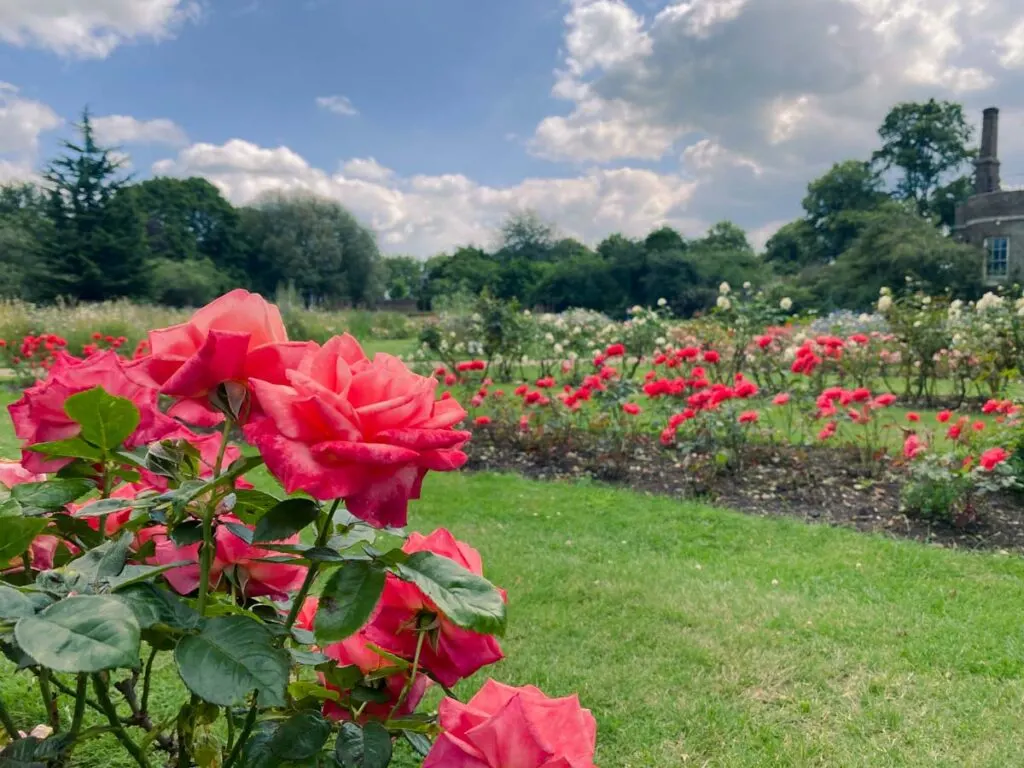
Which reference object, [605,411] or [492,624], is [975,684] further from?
[605,411]

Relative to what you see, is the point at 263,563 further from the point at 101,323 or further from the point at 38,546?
the point at 101,323

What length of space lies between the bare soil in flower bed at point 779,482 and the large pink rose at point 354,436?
3.57 metres

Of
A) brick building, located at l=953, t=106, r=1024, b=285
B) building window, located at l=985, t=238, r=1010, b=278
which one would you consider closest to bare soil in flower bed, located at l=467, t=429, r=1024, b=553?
brick building, located at l=953, t=106, r=1024, b=285

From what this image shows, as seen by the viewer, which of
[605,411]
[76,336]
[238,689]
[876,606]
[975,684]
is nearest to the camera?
[238,689]

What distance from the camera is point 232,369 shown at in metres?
0.55

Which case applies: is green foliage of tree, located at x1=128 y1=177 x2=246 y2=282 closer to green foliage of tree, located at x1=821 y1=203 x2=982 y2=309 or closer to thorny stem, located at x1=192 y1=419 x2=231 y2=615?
green foliage of tree, located at x1=821 y1=203 x2=982 y2=309

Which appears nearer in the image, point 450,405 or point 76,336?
point 450,405

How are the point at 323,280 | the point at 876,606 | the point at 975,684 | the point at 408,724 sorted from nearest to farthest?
the point at 408,724
the point at 975,684
the point at 876,606
the point at 323,280

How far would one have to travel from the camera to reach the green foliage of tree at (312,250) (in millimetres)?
37031

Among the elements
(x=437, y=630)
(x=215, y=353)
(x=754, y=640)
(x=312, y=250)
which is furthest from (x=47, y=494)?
(x=312, y=250)

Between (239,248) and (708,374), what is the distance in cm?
3509

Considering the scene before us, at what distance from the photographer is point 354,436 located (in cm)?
49

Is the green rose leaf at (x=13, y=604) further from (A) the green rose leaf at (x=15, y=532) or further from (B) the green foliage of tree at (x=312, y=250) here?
(B) the green foliage of tree at (x=312, y=250)

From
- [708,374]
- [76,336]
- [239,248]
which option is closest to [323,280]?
[239,248]
